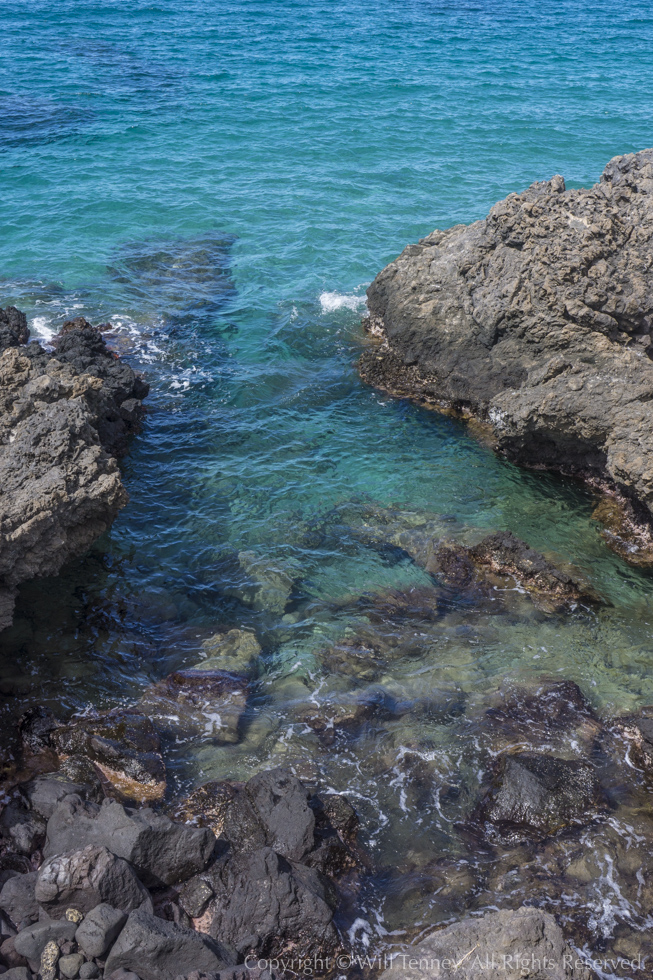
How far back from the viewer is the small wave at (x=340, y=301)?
22.1 m

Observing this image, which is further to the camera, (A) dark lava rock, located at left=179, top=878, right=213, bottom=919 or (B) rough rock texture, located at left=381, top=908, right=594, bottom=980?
(A) dark lava rock, located at left=179, top=878, right=213, bottom=919

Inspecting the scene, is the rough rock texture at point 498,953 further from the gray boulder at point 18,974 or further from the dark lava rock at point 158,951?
the gray boulder at point 18,974

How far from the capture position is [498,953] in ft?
24.0

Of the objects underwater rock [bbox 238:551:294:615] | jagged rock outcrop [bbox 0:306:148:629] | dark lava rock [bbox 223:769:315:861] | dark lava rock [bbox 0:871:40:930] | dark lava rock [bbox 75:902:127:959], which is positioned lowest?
underwater rock [bbox 238:551:294:615]

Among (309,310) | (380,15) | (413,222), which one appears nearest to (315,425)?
(309,310)

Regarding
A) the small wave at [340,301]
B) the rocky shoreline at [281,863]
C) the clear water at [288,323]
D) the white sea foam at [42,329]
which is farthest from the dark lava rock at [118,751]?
the small wave at [340,301]

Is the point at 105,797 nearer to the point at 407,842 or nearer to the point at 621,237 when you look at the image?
the point at 407,842

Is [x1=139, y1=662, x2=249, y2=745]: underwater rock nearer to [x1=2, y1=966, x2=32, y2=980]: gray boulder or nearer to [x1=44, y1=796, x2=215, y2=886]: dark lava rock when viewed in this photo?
[x1=44, y1=796, x2=215, y2=886]: dark lava rock

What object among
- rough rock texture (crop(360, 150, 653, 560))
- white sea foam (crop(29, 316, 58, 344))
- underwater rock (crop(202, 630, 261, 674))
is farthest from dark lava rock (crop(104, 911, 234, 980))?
white sea foam (crop(29, 316, 58, 344))

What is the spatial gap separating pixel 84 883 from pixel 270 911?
6.61 ft

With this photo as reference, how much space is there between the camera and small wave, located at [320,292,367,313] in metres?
22.1

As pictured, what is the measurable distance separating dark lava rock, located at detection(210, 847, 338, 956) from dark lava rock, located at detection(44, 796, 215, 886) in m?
0.41

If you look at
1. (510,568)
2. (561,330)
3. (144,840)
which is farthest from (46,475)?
(561,330)

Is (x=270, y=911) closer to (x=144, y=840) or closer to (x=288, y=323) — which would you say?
(x=144, y=840)
